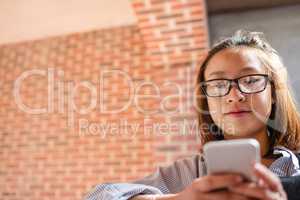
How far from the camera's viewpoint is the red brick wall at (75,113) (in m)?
3.14

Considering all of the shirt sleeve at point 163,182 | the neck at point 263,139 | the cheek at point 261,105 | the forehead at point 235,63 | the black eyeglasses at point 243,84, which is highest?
the forehead at point 235,63

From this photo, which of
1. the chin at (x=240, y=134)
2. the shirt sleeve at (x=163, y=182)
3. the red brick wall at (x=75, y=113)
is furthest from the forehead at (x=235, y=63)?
the red brick wall at (x=75, y=113)

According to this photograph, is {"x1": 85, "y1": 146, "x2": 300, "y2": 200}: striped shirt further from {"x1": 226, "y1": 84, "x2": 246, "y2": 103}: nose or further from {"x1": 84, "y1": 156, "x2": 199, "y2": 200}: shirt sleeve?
{"x1": 226, "y1": 84, "x2": 246, "y2": 103}: nose

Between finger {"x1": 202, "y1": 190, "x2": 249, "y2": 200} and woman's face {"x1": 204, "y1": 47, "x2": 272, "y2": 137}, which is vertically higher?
woman's face {"x1": 204, "y1": 47, "x2": 272, "y2": 137}

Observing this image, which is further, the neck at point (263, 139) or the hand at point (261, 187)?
the neck at point (263, 139)

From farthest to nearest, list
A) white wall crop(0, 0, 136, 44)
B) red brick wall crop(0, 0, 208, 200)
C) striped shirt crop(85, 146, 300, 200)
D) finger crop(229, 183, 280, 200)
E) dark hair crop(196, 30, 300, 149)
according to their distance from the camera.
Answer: red brick wall crop(0, 0, 208, 200)
white wall crop(0, 0, 136, 44)
dark hair crop(196, 30, 300, 149)
striped shirt crop(85, 146, 300, 200)
finger crop(229, 183, 280, 200)

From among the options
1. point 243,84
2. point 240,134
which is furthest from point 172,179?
point 243,84

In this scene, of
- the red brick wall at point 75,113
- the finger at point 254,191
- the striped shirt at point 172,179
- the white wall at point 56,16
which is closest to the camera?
the finger at point 254,191

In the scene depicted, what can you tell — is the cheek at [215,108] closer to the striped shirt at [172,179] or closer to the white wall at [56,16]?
the striped shirt at [172,179]

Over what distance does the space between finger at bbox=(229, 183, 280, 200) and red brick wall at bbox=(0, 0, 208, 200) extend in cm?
212

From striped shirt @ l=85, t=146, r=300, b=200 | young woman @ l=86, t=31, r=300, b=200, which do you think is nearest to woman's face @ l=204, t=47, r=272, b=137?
young woman @ l=86, t=31, r=300, b=200

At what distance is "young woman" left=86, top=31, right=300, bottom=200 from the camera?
81 cm

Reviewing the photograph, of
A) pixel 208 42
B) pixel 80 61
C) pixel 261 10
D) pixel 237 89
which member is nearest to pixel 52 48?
pixel 80 61

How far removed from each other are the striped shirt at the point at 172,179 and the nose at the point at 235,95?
191 mm
